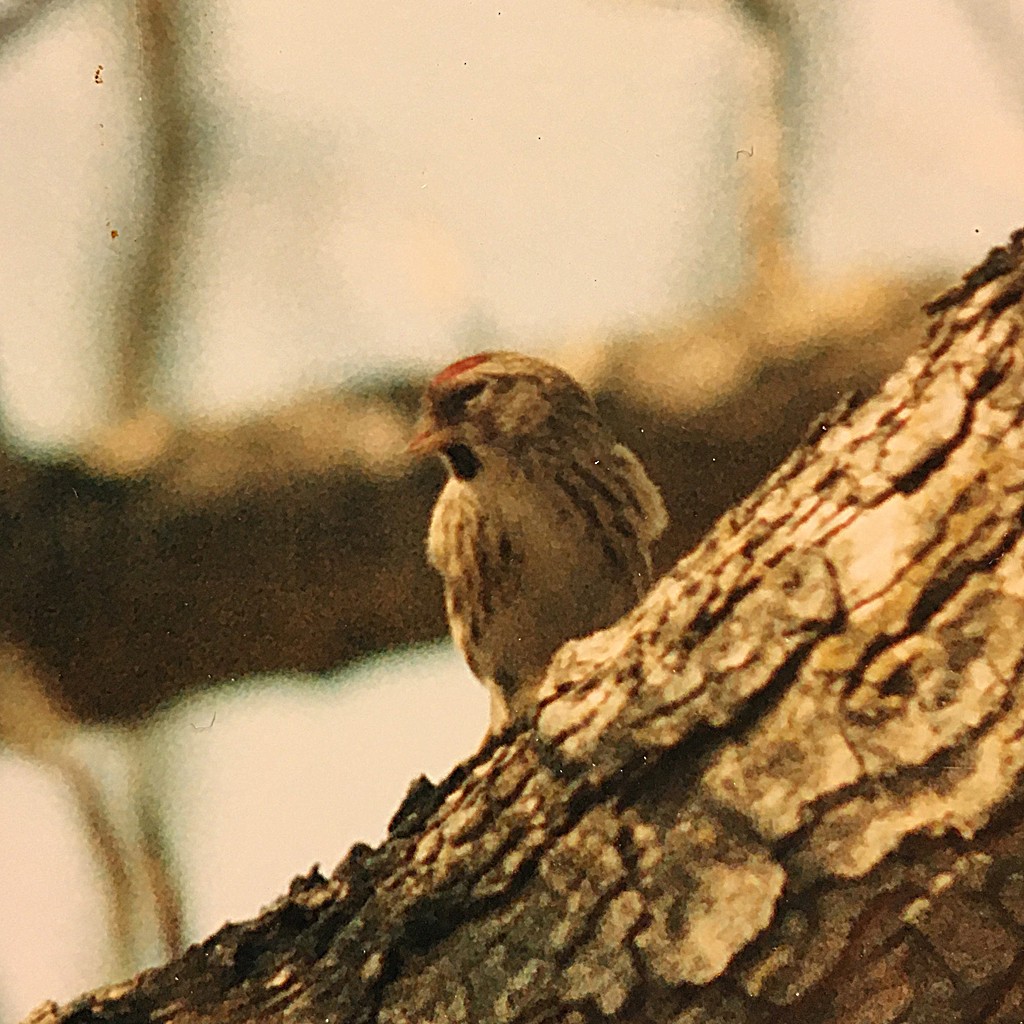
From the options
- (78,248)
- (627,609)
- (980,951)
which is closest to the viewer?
(980,951)

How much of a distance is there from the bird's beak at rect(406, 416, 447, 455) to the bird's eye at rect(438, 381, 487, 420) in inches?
0.7

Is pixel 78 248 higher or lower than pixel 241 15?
lower

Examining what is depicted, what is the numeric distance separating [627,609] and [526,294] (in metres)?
0.29

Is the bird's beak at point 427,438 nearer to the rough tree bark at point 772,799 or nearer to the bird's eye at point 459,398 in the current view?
the bird's eye at point 459,398

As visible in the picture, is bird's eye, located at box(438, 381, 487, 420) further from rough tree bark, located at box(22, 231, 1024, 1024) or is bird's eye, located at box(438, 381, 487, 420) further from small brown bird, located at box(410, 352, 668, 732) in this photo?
rough tree bark, located at box(22, 231, 1024, 1024)

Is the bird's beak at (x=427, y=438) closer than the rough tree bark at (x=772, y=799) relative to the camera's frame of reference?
No

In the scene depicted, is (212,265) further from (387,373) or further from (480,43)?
(480,43)

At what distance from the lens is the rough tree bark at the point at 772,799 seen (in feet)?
1.78

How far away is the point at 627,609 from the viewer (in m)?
0.85

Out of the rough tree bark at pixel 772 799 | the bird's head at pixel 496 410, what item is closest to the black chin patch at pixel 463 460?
the bird's head at pixel 496 410

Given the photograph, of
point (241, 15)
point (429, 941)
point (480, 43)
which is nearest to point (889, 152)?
point (480, 43)

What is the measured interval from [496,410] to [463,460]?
2.0 inches

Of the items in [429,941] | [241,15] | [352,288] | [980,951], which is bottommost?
[980,951]

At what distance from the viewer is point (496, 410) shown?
2.94 feet
